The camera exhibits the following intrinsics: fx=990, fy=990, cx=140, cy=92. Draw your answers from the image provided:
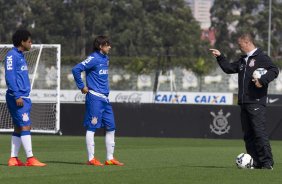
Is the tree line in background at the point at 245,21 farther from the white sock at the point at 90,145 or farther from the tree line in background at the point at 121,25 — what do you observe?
the white sock at the point at 90,145

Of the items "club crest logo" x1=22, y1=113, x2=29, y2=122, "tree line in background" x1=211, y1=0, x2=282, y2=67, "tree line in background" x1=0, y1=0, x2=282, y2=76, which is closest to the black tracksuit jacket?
"club crest logo" x1=22, y1=113, x2=29, y2=122

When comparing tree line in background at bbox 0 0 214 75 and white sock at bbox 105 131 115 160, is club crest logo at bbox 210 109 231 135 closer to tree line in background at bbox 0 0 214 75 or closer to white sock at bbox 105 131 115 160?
white sock at bbox 105 131 115 160

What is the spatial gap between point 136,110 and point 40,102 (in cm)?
298

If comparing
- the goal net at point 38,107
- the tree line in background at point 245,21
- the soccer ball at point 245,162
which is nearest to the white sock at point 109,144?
the soccer ball at point 245,162

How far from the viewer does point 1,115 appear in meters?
28.7

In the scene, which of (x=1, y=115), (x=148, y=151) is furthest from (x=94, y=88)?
(x=1, y=115)

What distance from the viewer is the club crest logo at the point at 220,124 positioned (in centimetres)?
2900

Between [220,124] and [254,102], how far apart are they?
14.8 m

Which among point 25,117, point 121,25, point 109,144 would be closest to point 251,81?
point 109,144

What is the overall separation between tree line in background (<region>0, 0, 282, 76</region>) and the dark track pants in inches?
2811

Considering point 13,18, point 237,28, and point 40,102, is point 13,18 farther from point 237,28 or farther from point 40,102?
point 40,102

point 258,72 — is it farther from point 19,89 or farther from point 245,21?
point 245,21

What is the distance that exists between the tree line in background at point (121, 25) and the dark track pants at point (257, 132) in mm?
71389

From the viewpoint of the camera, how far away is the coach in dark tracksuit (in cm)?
1427
